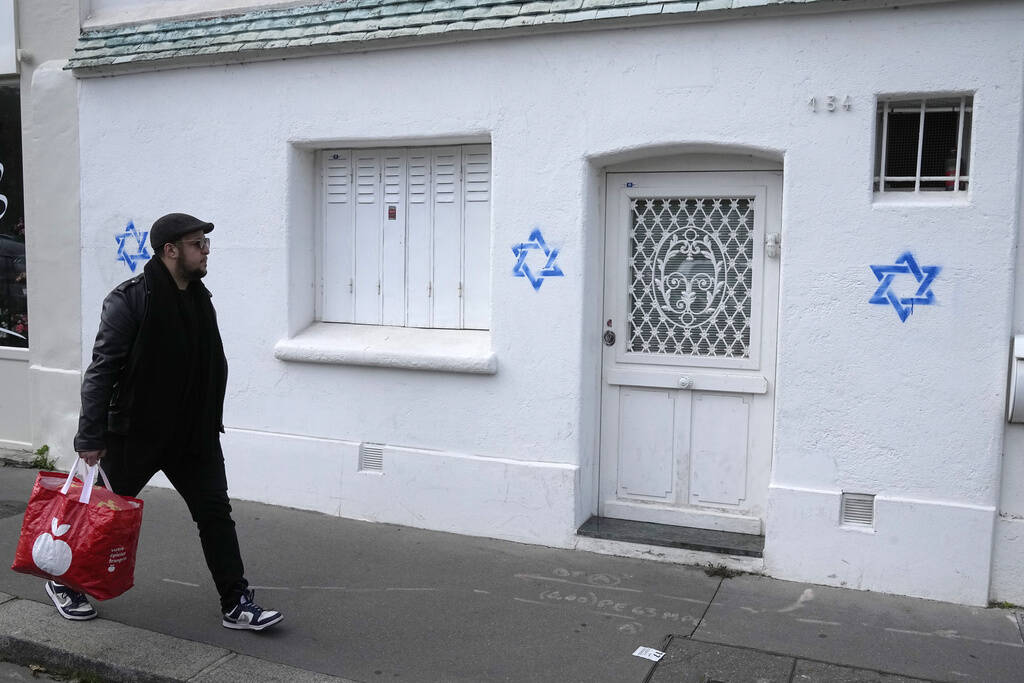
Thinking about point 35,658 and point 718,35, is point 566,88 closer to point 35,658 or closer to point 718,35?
point 718,35

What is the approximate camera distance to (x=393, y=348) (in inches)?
253

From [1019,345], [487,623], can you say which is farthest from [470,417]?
[1019,345]

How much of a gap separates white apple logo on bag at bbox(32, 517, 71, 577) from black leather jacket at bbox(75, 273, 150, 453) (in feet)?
1.25

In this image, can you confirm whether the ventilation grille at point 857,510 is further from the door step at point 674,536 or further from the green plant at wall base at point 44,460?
the green plant at wall base at point 44,460

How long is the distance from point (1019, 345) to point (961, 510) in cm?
93

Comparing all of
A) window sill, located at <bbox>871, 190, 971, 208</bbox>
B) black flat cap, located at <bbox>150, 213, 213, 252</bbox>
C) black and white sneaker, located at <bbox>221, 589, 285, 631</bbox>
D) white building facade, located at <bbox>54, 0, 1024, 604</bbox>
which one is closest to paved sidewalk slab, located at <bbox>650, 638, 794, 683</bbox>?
white building facade, located at <bbox>54, 0, 1024, 604</bbox>

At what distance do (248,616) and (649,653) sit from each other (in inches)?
78.3

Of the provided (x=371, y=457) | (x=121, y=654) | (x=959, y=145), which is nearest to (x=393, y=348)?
(x=371, y=457)

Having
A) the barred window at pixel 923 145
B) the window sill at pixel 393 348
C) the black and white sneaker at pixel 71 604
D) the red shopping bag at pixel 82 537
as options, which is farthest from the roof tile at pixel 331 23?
the black and white sneaker at pixel 71 604

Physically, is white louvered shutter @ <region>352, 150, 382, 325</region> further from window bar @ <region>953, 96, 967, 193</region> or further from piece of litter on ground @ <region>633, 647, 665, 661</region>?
window bar @ <region>953, 96, 967, 193</region>

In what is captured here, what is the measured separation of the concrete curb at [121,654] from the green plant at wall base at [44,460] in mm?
3098

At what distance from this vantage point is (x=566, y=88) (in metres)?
5.82

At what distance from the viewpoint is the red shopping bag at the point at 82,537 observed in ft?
14.4

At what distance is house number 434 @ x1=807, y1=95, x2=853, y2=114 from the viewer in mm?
5164
